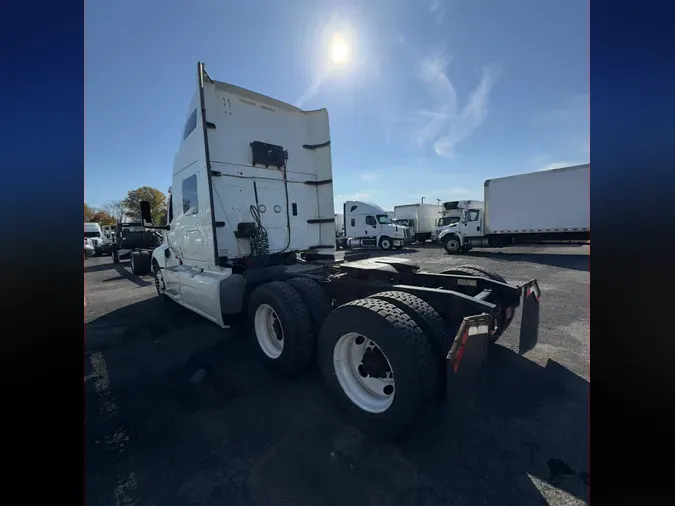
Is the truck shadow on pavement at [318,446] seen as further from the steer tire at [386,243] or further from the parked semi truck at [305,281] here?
the steer tire at [386,243]

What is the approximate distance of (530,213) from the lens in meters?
17.4

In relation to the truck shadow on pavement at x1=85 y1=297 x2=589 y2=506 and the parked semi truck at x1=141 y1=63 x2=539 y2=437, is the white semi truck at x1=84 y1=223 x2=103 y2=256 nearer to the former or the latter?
the parked semi truck at x1=141 y1=63 x2=539 y2=437

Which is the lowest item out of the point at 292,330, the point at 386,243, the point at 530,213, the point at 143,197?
the point at 292,330

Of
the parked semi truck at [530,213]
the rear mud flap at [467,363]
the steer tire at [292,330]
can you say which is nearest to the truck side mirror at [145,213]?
the steer tire at [292,330]

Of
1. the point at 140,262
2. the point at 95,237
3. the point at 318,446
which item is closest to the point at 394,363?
the point at 318,446

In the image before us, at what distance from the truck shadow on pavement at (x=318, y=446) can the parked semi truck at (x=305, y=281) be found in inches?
11.9

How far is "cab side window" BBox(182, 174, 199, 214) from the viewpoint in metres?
5.45

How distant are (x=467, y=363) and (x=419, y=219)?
92.6 ft

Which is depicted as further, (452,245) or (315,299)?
(452,245)

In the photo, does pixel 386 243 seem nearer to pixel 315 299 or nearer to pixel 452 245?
pixel 452 245
